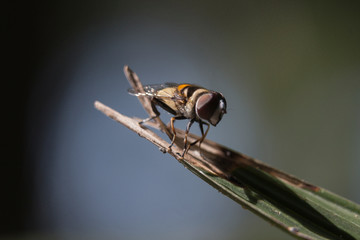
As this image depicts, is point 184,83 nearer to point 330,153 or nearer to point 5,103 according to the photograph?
point 5,103

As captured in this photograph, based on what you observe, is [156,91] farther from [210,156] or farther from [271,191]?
[271,191]

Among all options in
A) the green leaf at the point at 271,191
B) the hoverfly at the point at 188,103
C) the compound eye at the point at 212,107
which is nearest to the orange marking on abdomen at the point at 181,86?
the hoverfly at the point at 188,103

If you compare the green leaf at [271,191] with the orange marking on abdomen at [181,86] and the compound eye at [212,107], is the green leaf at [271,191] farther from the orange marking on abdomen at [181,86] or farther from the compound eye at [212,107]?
the orange marking on abdomen at [181,86]

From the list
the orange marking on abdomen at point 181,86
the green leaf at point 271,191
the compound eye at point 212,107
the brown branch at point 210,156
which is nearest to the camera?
the green leaf at point 271,191

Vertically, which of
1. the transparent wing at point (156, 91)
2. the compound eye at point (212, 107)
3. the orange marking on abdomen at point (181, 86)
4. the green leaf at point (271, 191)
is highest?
the transparent wing at point (156, 91)

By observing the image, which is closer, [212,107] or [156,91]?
[212,107]

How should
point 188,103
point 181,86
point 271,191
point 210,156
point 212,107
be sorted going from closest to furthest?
point 271,191
point 210,156
point 212,107
point 188,103
point 181,86

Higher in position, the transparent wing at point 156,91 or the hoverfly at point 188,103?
the transparent wing at point 156,91

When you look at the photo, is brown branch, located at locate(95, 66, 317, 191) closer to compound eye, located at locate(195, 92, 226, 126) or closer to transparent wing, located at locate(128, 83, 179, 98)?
compound eye, located at locate(195, 92, 226, 126)

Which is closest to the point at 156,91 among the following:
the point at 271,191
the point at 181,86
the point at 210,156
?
the point at 181,86
